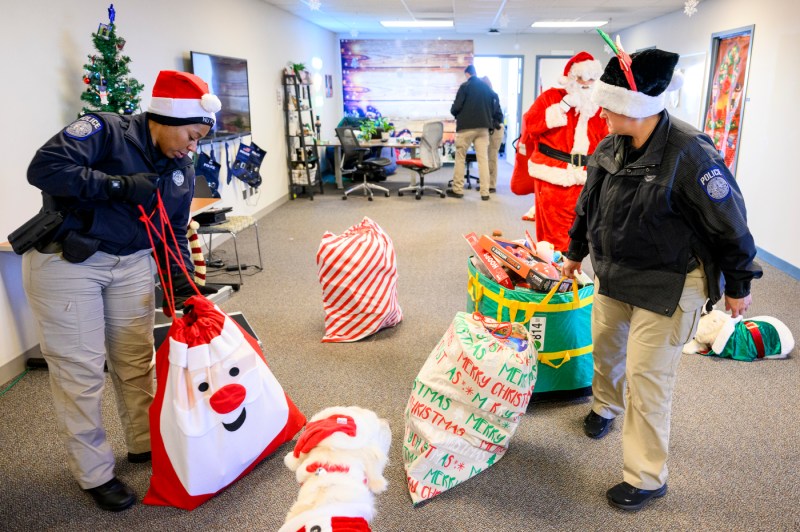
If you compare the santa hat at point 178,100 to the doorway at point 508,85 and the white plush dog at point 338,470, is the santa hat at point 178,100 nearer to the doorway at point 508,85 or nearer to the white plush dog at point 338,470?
the white plush dog at point 338,470

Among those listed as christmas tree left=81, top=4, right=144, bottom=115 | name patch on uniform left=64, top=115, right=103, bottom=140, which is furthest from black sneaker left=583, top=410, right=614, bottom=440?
christmas tree left=81, top=4, right=144, bottom=115

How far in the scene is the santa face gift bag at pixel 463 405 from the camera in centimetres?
192

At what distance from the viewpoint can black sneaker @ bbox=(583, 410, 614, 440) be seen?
228cm

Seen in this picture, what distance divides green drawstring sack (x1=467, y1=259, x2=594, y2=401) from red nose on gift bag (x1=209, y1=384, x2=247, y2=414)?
112cm

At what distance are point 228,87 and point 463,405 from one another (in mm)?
4438

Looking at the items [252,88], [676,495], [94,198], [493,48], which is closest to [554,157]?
[676,495]

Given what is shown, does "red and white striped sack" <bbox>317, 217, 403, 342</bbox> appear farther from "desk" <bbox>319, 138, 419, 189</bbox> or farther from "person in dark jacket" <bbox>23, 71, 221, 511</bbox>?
"desk" <bbox>319, 138, 419, 189</bbox>

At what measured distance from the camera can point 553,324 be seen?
2.35 metres

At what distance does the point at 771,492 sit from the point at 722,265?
0.92m

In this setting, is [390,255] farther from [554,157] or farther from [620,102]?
[620,102]

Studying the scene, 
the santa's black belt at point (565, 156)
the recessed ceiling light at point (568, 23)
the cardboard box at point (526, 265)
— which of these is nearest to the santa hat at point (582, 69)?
the santa's black belt at point (565, 156)

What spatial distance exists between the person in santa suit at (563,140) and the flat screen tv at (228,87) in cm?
296

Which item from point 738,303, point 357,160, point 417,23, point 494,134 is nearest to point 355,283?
point 738,303

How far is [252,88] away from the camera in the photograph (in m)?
6.20
